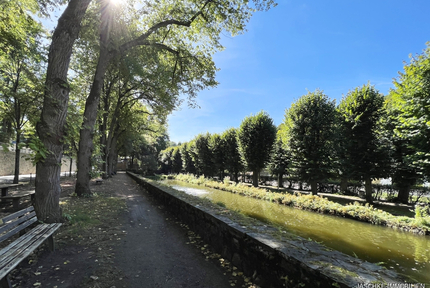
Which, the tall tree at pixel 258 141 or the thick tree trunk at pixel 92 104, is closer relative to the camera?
the thick tree trunk at pixel 92 104

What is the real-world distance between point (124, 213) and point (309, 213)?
8509 millimetres

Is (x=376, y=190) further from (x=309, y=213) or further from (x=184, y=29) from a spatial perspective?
(x=184, y=29)

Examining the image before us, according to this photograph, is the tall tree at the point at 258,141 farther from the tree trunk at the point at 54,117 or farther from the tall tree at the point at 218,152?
the tree trunk at the point at 54,117

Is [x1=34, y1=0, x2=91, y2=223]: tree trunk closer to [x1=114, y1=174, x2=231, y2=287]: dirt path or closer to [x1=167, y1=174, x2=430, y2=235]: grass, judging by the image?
[x1=114, y1=174, x2=231, y2=287]: dirt path

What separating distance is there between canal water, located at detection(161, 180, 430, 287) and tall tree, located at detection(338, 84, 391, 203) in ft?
17.2

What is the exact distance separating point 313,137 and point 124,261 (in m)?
13.3

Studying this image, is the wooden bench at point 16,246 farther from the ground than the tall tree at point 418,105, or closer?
closer

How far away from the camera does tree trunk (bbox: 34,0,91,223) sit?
446cm

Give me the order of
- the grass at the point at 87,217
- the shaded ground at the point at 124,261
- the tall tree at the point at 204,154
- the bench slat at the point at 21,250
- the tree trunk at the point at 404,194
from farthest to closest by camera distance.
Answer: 1. the tall tree at the point at 204,154
2. the tree trunk at the point at 404,194
3. the grass at the point at 87,217
4. the shaded ground at the point at 124,261
5. the bench slat at the point at 21,250

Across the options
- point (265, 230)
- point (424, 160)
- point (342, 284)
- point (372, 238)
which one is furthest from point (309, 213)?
point (342, 284)

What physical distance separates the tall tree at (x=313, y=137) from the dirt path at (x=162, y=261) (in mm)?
10881

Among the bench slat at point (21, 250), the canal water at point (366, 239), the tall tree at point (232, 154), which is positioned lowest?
the canal water at point (366, 239)

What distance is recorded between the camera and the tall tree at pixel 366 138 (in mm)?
12305

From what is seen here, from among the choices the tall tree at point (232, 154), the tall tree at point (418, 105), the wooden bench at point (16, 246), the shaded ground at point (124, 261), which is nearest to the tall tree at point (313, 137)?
the tall tree at point (418, 105)
